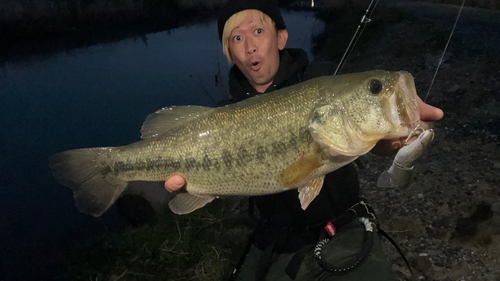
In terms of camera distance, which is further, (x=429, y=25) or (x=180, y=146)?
(x=429, y=25)

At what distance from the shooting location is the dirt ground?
10.4ft

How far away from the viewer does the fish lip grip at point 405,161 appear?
1584 mm

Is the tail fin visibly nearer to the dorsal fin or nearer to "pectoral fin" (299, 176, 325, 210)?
the dorsal fin

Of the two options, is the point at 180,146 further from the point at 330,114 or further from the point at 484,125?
the point at 484,125

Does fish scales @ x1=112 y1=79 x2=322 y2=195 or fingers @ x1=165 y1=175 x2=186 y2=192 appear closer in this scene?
fish scales @ x1=112 y1=79 x2=322 y2=195

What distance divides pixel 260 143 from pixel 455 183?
4.14 m

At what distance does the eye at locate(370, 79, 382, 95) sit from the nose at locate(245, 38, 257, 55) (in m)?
1.20

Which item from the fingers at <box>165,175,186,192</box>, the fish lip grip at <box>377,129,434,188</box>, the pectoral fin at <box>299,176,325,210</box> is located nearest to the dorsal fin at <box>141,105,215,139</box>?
the fingers at <box>165,175,186,192</box>

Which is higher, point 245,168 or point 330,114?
point 330,114

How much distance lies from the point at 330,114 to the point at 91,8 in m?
20.4

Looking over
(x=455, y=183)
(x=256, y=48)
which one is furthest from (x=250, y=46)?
(x=455, y=183)

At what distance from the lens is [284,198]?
264 centimetres

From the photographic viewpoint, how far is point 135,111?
13.8 metres

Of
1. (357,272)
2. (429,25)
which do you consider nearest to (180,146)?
(357,272)
